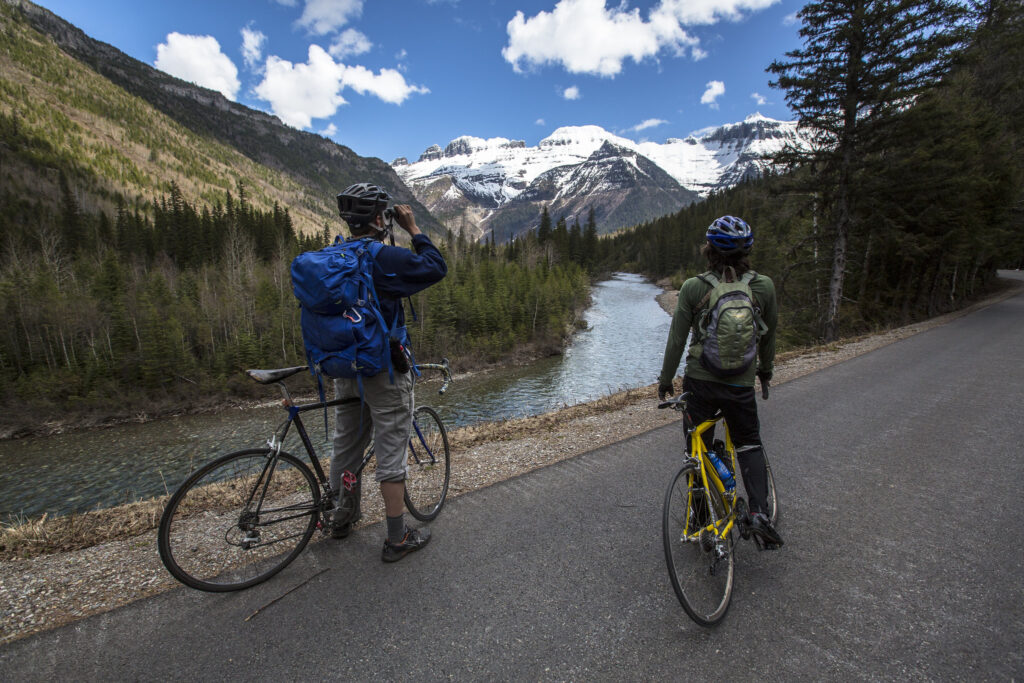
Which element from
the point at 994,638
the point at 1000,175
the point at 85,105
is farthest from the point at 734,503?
the point at 85,105

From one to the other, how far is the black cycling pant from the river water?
389 inches

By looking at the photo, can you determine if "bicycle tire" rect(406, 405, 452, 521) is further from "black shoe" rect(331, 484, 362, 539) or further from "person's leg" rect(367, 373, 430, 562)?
"person's leg" rect(367, 373, 430, 562)

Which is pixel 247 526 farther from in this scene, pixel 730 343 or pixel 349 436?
pixel 730 343

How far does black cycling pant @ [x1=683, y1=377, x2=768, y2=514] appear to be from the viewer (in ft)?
9.38

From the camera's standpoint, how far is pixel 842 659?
2.31m

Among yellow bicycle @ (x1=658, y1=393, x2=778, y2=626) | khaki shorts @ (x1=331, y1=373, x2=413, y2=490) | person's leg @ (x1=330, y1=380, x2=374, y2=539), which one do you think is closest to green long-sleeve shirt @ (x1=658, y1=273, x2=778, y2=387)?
yellow bicycle @ (x1=658, y1=393, x2=778, y2=626)

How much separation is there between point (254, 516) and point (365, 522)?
91 cm

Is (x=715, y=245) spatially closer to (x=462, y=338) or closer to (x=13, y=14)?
(x=462, y=338)

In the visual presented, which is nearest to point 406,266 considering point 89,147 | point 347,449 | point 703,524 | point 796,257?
point 347,449

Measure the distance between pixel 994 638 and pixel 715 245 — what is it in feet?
8.95

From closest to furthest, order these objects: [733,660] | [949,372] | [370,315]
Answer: [733,660] < [370,315] < [949,372]

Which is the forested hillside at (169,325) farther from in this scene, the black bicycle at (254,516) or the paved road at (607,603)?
the black bicycle at (254,516)

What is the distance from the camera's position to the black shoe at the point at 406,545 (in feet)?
10.3

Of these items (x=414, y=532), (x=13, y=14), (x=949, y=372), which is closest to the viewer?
(x=414, y=532)
